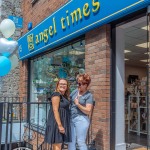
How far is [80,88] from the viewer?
3.78 metres

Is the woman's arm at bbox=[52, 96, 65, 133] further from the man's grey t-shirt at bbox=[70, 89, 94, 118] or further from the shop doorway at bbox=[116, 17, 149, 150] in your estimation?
the shop doorway at bbox=[116, 17, 149, 150]

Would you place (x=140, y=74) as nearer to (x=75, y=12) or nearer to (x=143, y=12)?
(x=75, y=12)

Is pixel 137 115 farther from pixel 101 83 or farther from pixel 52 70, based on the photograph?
pixel 101 83

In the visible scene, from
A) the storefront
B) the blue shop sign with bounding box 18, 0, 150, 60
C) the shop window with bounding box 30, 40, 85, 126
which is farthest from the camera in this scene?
the shop window with bounding box 30, 40, 85, 126

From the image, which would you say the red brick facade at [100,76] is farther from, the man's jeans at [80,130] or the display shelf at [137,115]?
the display shelf at [137,115]

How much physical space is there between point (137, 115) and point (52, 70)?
276 cm

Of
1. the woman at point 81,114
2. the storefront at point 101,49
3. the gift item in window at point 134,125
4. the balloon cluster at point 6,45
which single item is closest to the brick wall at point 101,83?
the storefront at point 101,49

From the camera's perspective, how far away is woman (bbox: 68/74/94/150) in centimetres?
367

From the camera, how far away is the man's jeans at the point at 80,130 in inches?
145

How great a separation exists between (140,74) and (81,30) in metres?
9.20

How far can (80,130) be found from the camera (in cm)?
367

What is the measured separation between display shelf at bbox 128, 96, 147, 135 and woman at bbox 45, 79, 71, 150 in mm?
3777

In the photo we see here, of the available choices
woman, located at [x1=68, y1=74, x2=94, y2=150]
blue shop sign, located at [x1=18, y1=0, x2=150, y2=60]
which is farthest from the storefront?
woman, located at [x1=68, y1=74, x2=94, y2=150]

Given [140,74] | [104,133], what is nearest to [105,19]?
[104,133]
